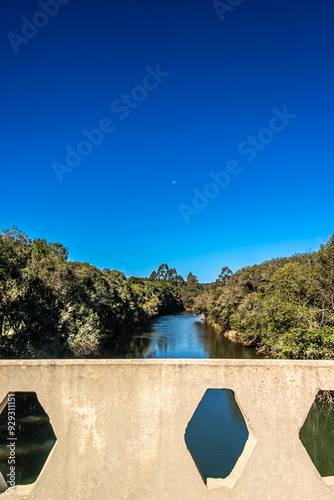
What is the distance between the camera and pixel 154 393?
Answer: 414cm

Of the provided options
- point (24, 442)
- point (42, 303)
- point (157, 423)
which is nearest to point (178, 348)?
point (42, 303)

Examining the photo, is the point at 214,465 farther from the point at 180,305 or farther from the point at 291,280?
the point at 180,305

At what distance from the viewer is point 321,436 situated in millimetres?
13062

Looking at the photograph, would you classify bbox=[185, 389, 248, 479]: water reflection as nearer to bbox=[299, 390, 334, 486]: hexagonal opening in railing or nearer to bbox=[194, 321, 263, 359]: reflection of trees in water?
bbox=[299, 390, 334, 486]: hexagonal opening in railing

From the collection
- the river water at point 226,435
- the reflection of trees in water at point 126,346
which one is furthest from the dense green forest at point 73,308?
the reflection of trees in water at point 126,346

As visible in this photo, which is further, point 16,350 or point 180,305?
point 180,305

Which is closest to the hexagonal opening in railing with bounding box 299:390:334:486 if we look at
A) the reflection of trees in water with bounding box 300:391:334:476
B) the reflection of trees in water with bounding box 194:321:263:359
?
the reflection of trees in water with bounding box 300:391:334:476

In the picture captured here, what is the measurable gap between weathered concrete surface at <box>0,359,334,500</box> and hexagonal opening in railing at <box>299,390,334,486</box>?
791cm

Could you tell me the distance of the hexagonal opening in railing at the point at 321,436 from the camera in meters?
10.8

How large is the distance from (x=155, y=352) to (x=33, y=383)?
2908 cm

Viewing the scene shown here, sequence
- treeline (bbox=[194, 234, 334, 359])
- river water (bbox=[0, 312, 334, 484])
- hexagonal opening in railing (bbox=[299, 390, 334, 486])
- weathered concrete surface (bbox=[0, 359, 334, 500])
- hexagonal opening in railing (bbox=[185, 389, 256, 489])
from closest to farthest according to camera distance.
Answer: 1. weathered concrete surface (bbox=[0, 359, 334, 500])
2. river water (bbox=[0, 312, 334, 484])
3. hexagonal opening in railing (bbox=[185, 389, 256, 489])
4. hexagonal opening in railing (bbox=[299, 390, 334, 486])
5. treeline (bbox=[194, 234, 334, 359])

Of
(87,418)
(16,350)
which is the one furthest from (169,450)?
(16,350)

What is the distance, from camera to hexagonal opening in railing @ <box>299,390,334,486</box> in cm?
1084

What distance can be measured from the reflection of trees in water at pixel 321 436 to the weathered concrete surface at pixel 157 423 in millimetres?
8161
